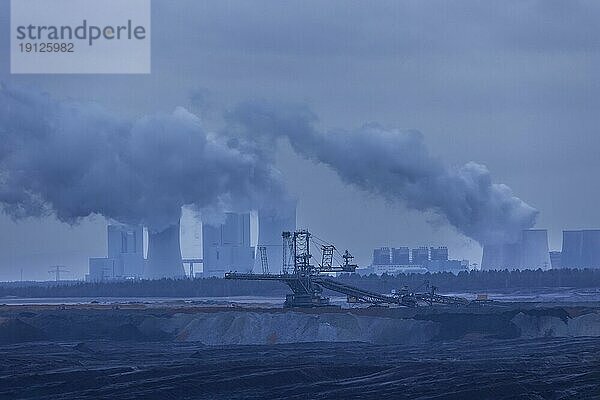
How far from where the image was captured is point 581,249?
602 feet

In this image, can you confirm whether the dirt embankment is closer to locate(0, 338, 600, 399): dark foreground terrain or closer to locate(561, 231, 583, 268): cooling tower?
locate(0, 338, 600, 399): dark foreground terrain

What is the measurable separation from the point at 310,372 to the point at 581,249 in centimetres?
13239

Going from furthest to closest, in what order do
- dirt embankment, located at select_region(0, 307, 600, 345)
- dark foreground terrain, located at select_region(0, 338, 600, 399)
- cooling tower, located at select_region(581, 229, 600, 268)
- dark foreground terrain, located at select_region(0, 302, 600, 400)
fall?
cooling tower, located at select_region(581, 229, 600, 268) → dirt embankment, located at select_region(0, 307, 600, 345) → dark foreground terrain, located at select_region(0, 302, 600, 400) → dark foreground terrain, located at select_region(0, 338, 600, 399)

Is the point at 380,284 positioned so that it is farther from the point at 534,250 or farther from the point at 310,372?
the point at 310,372

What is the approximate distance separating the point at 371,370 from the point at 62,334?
1326 inches

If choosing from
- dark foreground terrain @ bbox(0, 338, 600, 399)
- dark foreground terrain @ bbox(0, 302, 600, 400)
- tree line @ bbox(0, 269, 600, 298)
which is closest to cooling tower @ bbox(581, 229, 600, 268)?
tree line @ bbox(0, 269, 600, 298)

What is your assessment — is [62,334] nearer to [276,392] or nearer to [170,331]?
[170,331]

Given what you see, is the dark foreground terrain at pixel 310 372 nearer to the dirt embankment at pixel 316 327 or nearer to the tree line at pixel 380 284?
the dirt embankment at pixel 316 327

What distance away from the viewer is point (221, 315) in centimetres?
8612

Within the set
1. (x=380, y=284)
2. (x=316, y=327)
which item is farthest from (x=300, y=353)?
(x=380, y=284)

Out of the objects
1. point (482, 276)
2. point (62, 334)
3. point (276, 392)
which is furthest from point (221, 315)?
point (482, 276)

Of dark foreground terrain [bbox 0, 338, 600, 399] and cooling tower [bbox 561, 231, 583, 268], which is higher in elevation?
cooling tower [bbox 561, 231, 583, 268]

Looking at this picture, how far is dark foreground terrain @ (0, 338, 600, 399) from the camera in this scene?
4991 cm

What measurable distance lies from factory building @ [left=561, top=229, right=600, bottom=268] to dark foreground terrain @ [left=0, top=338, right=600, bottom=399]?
10703 cm
